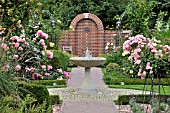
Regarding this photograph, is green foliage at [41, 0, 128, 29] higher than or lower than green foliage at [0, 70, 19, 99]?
higher

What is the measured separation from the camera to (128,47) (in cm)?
593

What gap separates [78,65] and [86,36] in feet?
31.9

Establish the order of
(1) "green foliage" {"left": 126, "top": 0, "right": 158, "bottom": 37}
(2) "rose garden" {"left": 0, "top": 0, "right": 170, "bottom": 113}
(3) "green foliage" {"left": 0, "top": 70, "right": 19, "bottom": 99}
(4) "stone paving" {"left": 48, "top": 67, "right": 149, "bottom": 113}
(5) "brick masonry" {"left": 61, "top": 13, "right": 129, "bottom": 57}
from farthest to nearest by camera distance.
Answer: (5) "brick masonry" {"left": 61, "top": 13, "right": 129, "bottom": 57} < (1) "green foliage" {"left": 126, "top": 0, "right": 158, "bottom": 37} < (4) "stone paving" {"left": 48, "top": 67, "right": 149, "bottom": 113} < (2) "rose garden" {"left": 0, "top": 0, "right": 170, "bottom": 113} < (3) "green foliage" {"left": 0, "top": 70, "right": 19, "bottom": 99}

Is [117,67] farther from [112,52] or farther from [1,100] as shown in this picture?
[1,100]

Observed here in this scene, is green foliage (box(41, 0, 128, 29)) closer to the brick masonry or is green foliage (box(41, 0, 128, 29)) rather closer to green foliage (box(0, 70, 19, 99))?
the brick masonry

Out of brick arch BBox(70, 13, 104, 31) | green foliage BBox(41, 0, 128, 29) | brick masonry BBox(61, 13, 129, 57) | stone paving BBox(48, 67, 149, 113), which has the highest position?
green foliage BBox(41, 0, 128, 29)

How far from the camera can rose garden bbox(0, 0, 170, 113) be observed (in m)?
4.84

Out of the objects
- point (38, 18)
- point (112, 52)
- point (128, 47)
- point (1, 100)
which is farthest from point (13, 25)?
point (112, 52)

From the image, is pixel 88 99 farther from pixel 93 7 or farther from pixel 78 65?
pixel 93 7

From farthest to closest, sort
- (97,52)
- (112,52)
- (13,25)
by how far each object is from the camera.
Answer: (97,52)
(112,52)
(13,25)

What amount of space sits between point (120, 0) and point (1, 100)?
64.8ft

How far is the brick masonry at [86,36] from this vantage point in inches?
770

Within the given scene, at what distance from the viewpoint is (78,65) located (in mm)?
10188

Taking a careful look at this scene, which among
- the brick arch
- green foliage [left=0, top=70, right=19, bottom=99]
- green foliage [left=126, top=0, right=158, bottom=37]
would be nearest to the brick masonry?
the brick arch
